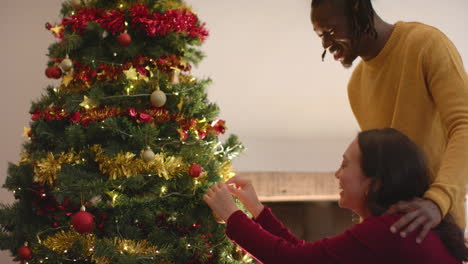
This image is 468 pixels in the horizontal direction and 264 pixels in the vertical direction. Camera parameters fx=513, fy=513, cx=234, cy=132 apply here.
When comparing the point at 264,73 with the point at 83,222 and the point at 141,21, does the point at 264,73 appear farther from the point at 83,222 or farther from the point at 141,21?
the point at 83,222

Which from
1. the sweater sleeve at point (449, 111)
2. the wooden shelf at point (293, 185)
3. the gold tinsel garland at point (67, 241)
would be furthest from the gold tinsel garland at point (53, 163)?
the wooden shelf at point (293, 185)

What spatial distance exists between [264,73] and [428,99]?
83.7 inches

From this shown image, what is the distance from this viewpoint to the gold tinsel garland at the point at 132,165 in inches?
55.2

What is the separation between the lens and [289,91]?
3.46 metres

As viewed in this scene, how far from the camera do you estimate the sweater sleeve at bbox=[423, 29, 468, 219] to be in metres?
1.01

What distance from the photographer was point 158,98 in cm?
144

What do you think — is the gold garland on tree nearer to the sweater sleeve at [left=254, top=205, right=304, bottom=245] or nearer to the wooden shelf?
the sweater sleeve at [left=254, top=205, right=304, bottom=245]

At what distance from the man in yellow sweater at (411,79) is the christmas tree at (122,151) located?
0.47 m

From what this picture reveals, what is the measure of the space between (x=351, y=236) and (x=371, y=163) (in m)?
0.17

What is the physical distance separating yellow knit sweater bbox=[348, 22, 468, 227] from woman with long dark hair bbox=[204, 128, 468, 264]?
0.06 metres

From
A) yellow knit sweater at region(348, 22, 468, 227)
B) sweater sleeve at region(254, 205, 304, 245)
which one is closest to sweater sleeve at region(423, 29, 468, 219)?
yellow knit sweater at region(348, 22, 468, 227)

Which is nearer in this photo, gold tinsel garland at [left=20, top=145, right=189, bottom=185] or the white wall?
gold tinsel garland at [left=20, top=145, right=189, bottom=185]

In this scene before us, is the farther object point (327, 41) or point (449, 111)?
point (327, 41)

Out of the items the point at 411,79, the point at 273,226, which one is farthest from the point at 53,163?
the point at 411,79
